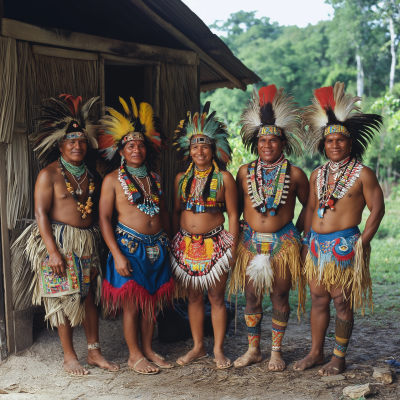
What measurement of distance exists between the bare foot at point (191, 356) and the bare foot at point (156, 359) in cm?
10

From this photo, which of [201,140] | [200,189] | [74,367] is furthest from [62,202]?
[74,367]

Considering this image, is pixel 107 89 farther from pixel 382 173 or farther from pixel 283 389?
pixel 382 173

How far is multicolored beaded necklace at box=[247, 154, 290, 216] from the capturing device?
12.4 feet

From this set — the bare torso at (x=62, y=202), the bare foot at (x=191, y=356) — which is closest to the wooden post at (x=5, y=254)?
the bare torso at (x=62, y=202)

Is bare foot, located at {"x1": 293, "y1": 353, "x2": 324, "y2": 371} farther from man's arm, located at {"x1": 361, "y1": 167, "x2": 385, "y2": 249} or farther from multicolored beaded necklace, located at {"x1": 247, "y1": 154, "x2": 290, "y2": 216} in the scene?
multicolored beaded necklace, located at {"x1": 247, "y1": 154, "x2": 290, "y2": 216}

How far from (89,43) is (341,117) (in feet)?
7.92

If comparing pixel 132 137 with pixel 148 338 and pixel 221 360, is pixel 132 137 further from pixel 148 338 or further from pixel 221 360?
pixel 221 360

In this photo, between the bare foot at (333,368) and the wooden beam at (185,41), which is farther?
the wooden beam at (185,41)

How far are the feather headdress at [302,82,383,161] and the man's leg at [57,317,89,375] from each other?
265 cm

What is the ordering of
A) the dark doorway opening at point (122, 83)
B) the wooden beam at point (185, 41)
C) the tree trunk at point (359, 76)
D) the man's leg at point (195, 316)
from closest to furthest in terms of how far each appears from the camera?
the man's leg at point (195, 316), the wooden beam at point (185, 41), the dark doorway opening at point (122, 83), the tree trunk at point (359, 76)

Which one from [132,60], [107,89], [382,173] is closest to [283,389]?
[132,60]

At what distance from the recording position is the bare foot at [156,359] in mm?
3922

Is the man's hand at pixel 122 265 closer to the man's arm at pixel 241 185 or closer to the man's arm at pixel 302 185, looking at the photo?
the man's arm at pixel 241 185

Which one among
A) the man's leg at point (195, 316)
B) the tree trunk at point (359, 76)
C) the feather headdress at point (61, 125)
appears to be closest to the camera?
the feather headdress at point (61, 125)
